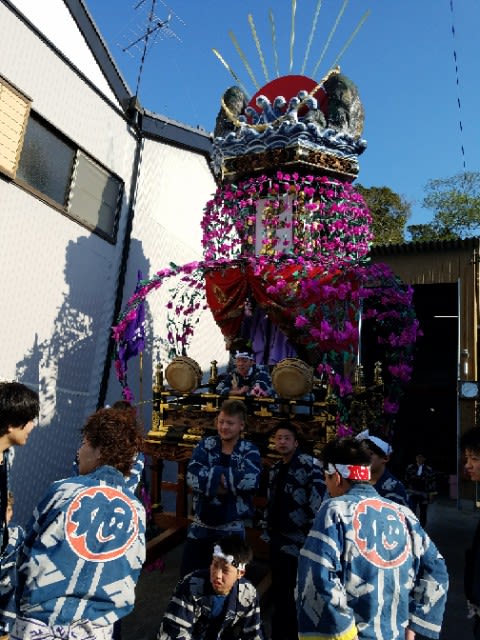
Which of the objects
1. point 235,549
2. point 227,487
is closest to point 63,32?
point 227,487

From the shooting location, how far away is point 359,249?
8.92 meters

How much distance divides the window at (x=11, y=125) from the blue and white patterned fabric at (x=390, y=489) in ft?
21.1

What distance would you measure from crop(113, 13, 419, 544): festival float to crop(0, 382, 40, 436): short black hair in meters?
4.72

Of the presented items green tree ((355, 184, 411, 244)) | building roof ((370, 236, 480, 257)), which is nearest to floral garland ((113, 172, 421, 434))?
building roof ((370, 236, 480, 257))

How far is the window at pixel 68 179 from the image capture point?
7.48 metres

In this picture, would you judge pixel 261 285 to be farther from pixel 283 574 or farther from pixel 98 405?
pixel 283 574

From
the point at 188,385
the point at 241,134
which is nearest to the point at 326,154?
the point at 241,134

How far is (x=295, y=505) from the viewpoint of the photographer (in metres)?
4.20

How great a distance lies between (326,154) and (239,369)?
497cm

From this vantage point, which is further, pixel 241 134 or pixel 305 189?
pixel 241 134

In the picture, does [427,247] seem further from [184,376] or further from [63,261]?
[63,261]

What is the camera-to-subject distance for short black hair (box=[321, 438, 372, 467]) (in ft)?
8.20

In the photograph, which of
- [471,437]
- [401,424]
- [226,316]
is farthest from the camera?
[401,424]

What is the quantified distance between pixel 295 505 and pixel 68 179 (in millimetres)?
6909
